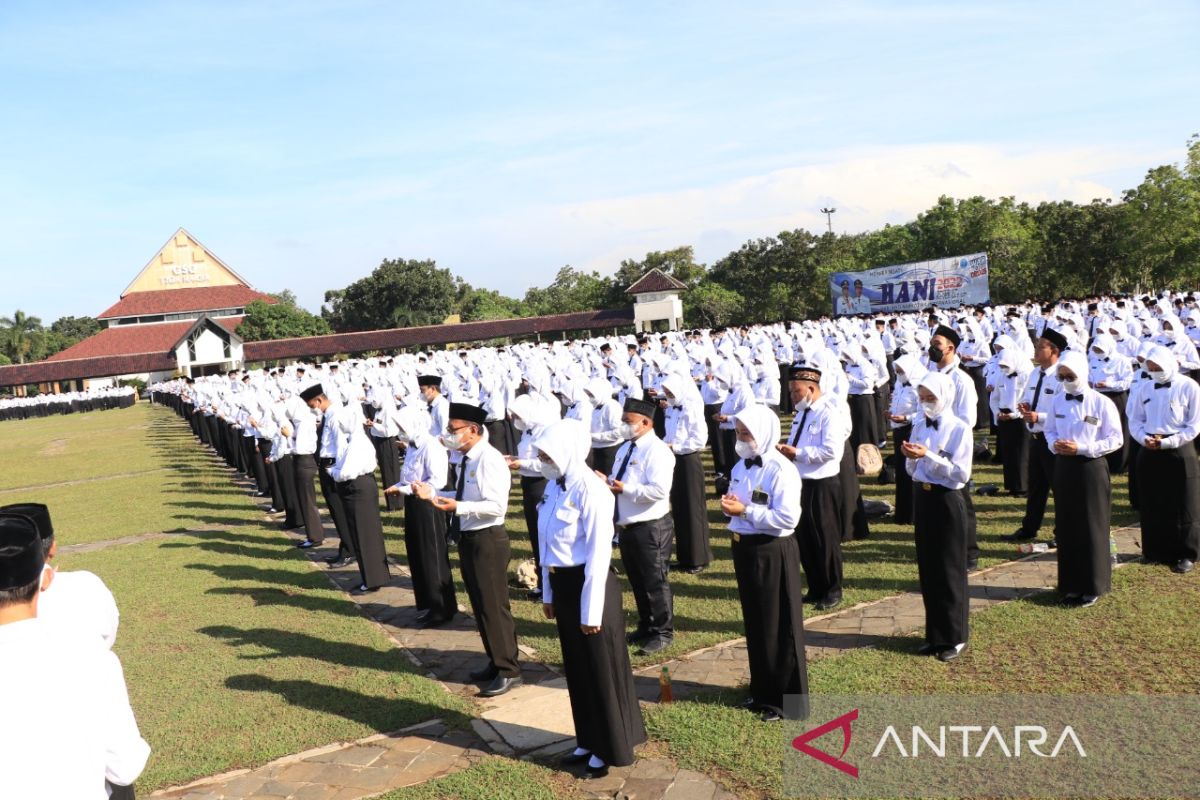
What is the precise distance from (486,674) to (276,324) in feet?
174

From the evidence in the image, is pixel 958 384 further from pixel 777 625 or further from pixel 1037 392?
pixel 777 625

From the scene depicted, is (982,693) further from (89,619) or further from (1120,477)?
(1120,477)

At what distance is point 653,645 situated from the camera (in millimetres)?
6301

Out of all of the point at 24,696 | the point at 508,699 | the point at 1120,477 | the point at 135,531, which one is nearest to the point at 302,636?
the point at 508,699

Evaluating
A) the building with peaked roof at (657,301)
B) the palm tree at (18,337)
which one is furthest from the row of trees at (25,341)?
the building with peaked roof at (657,301)

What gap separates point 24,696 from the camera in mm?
2303

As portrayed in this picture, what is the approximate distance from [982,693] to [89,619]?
4721mm

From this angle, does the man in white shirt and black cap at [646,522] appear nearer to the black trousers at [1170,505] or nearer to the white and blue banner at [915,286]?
the black trousers at [1170,505]

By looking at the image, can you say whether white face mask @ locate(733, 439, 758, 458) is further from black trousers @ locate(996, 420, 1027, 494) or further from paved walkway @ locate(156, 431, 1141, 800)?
black trousers @ locate(996, 420, 1027, 494)

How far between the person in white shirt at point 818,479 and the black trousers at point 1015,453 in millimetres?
3798

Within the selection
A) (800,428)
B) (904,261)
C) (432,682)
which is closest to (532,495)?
(432,682)

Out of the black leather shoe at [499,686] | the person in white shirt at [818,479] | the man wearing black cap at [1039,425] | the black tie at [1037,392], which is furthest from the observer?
the black tie at [1037,392]

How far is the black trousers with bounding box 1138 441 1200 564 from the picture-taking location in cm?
693

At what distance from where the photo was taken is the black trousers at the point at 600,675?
14.9ft
